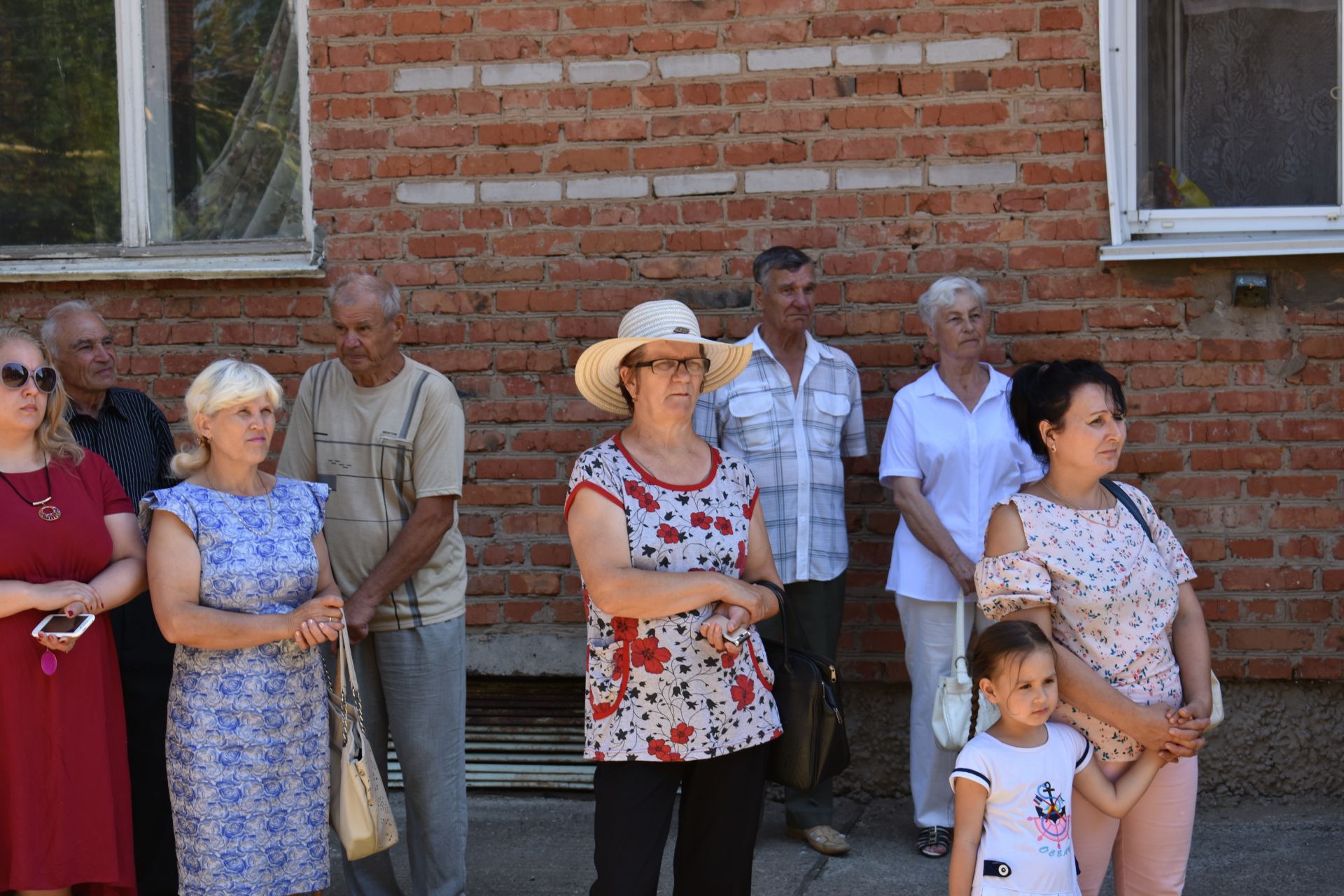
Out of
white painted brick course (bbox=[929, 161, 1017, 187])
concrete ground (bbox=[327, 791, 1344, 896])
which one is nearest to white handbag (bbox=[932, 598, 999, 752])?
concrete ground (bbox=[327, 791, 1344, 896])

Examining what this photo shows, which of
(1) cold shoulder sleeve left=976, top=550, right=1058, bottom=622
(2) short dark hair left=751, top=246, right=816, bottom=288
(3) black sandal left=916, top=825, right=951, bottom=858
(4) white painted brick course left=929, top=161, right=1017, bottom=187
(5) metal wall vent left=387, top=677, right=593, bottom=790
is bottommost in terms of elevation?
(3) black sandal left=916, top=825, right=951, bottom=858

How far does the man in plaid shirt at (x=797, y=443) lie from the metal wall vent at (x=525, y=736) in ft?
3.24

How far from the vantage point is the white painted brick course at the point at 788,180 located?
511 cm

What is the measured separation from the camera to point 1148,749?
126 inches

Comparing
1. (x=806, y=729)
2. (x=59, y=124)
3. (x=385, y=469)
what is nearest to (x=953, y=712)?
(x=806, y=729)

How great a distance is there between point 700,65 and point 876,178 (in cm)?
79

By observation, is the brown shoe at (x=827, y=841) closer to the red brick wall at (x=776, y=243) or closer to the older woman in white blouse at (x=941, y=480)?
→ the older woman in white blouse at (x=941, y=480)

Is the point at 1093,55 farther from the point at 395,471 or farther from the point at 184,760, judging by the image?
the point at 184,760

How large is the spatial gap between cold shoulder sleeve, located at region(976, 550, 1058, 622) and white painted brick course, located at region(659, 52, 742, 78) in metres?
2.56

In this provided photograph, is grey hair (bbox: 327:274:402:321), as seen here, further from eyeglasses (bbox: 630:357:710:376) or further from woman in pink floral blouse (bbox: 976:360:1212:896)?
woman in pink floral blouse (bbox: 976:360:1212:896)

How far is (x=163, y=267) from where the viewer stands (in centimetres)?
552

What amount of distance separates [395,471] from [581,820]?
1.77 meters

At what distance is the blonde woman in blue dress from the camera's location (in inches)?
137

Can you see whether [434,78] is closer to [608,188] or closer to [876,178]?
[608,188]
